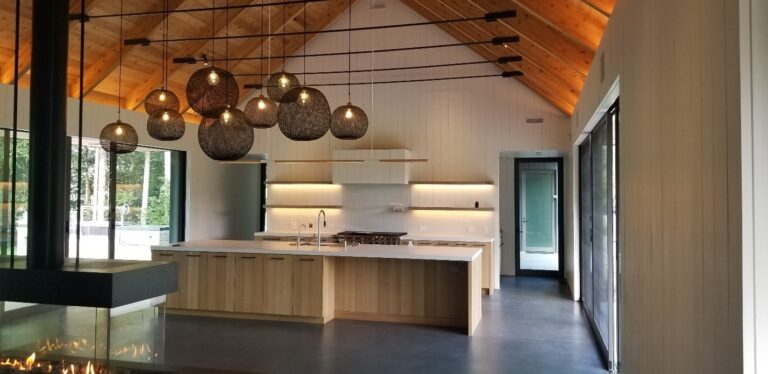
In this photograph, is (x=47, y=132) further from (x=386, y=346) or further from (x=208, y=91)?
(x=386, y=346)

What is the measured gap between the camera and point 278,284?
6.59 m

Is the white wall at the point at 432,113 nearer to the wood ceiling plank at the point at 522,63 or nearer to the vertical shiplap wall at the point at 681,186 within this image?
the wood ceiling plank at the point at 522,63

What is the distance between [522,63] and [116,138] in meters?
5.78

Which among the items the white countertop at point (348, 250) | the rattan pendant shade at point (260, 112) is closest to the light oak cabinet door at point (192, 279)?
the white countertop at point (348, 250)

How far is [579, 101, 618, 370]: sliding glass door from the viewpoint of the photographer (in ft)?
14.9

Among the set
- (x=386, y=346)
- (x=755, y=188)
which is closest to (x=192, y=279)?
(x=386, y=346)

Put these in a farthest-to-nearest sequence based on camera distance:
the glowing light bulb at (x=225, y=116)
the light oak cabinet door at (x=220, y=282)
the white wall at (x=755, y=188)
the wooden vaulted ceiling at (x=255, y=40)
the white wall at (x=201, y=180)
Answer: the white wall at (x=201, y=180)
the light oak cabinet door at (x=220, y=282)
the wooden vaulted ceiling at (x=255, y=40)
the glowing light bulb at (x=225, y=116)
the white wall at (x=755, y=188)

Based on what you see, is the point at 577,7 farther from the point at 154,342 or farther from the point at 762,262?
the point at 154,342

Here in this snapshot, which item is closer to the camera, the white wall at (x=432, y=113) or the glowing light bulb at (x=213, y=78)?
the glowing light bulb at (x=213, y=78)

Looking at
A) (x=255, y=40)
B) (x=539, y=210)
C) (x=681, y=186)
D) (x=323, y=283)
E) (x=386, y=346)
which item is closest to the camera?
(x=681, y=186)

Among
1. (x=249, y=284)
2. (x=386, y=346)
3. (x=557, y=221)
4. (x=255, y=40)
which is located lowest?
(x=386, y=346)

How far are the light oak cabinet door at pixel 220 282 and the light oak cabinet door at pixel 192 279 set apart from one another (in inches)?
2.9

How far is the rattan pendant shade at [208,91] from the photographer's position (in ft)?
14.8

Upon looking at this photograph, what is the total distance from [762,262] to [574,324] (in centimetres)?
540
